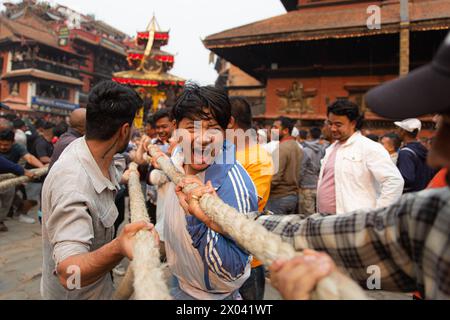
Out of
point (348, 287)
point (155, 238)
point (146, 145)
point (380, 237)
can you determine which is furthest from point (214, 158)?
point (146, 145)

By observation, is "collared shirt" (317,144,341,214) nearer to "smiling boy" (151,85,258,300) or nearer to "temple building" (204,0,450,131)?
"smiling boy" (151,85,258,300)

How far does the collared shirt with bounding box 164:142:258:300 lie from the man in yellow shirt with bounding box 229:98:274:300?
23.2 inches

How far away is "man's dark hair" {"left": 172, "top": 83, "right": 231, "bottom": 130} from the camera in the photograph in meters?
1.58

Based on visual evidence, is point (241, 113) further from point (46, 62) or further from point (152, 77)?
point (46, 62)

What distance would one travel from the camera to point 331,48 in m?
10.5

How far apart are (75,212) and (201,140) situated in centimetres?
66

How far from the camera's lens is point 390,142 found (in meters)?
4.73

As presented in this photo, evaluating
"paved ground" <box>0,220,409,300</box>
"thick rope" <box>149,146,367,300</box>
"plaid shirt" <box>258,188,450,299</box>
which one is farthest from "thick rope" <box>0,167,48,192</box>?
"plaid shirt" <box>258,188,450,299</box>

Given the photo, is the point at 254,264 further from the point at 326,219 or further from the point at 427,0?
the point at 427,0

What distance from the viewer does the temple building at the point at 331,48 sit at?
888cm

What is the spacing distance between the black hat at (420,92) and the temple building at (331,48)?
8683 mm

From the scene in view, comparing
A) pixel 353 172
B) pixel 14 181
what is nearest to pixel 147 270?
pixel 353 172
